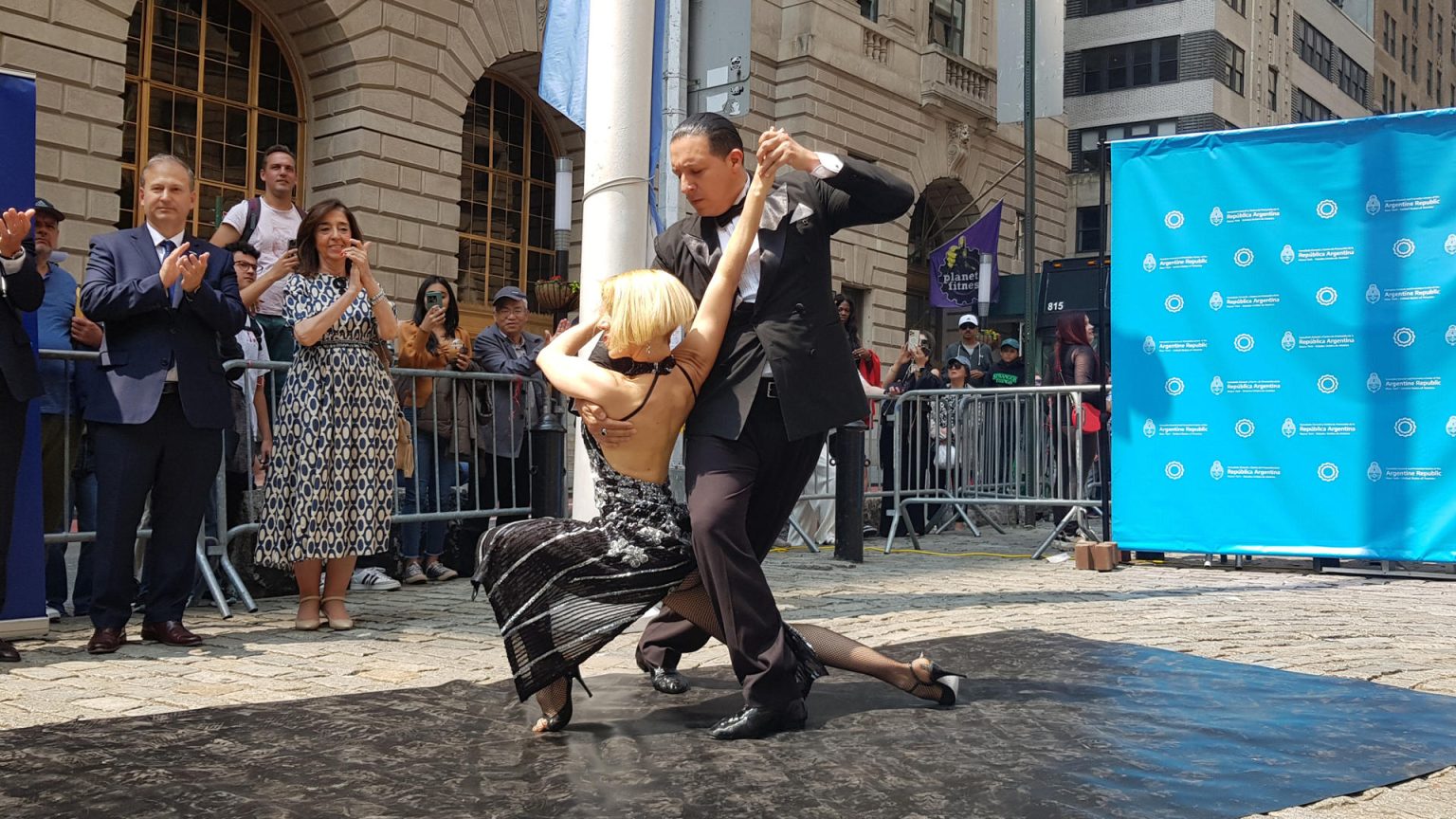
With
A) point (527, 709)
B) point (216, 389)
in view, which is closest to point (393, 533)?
point (216, 389)

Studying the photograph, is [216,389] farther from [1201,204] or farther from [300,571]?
[1201,204]

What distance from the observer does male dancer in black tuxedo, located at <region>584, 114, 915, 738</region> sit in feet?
13.3

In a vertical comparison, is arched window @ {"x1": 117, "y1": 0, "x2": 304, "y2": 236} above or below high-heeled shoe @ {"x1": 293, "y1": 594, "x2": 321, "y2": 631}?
above

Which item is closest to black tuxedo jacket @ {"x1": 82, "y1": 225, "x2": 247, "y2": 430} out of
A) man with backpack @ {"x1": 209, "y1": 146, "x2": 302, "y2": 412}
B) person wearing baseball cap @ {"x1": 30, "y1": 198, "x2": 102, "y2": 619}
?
person wearing baseball cap @ {"x1": 30, "y1": 198, "x2": 102, "y2": 619}

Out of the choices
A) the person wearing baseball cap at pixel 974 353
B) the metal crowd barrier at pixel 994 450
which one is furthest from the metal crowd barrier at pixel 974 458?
the person wearing baseball cap at pixel 974 353

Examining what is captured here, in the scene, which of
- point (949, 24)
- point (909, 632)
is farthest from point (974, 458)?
point (949, 24)

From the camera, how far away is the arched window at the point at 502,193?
19609mm

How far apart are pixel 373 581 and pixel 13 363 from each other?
3381 millimetres

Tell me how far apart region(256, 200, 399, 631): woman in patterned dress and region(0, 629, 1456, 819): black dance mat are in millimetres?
1965

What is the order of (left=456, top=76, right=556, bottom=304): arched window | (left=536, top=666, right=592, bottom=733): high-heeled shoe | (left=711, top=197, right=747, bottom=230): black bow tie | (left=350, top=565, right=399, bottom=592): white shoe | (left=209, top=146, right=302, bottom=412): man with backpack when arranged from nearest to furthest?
(left=536, top=666, right=592, bottom=733): high-heeled shoe, (left=711, top=197, right=747, bottom=230): black bow tie, (left=209, top=146, right=302, bottom=412): man with backpack, (left=350, top=565, right=399, bottom=592): white shoe, (left=456, top=76, right=556, bottom=304): arched window

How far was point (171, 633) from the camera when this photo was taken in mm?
6031

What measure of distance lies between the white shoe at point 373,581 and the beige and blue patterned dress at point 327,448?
181 cm

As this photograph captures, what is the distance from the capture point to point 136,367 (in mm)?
5855

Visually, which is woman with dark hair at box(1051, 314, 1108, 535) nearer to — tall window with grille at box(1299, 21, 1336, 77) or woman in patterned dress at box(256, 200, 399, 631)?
woman in patterned dress at box(256, 200, 399, 631)
